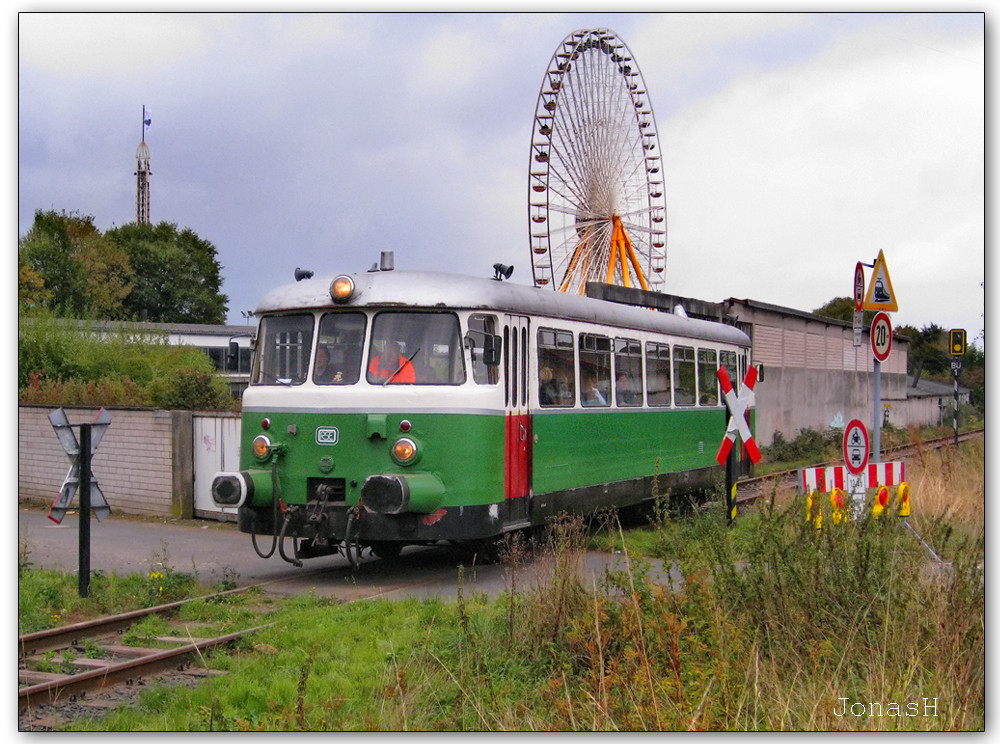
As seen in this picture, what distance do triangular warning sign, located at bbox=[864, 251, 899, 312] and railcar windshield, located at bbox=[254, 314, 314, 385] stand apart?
215 inches

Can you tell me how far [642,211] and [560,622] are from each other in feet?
82.2

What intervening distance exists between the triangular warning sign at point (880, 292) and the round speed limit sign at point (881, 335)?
227 mm

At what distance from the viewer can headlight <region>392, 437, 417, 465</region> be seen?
10719mm

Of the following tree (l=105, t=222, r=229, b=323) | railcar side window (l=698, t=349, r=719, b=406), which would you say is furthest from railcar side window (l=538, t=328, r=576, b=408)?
tree (l=105, t=222, r=229, b=323)

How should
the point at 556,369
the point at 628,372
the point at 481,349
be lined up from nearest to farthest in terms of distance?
the point at 481,349 → the point at 556,369 → the point at 628,372

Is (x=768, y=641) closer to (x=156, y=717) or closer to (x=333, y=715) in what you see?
(x=333, y=715)

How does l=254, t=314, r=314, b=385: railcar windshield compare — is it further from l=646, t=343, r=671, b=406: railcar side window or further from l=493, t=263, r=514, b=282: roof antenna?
l=646, t=343, r=671, b=406: railcar side window

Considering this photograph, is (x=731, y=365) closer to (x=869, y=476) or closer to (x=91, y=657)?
(x=869, y=476)

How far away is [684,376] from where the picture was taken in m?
16.2

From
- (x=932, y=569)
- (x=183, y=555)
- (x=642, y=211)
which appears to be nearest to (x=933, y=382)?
(x=642, y=211)

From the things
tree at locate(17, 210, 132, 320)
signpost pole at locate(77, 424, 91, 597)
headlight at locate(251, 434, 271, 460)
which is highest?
tree at locate(17, 210, 132, 320)

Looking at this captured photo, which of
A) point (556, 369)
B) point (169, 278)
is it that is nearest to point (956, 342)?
point (556, 369)

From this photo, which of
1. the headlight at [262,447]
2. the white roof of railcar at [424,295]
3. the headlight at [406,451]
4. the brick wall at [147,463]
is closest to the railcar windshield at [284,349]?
the white roof of railcar at [424,295]

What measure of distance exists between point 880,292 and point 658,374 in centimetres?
444
